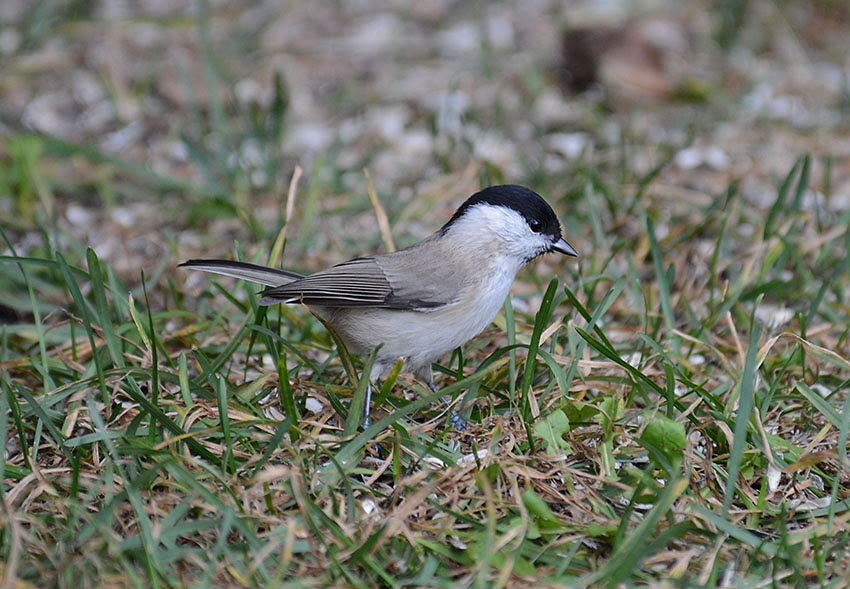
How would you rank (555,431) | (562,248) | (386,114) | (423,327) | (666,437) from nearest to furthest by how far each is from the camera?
(666,437) < (555,431) < (423,327) < (562,248) < (386,114)

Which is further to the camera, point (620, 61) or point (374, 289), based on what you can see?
point (620, 61)

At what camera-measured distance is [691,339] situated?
2.70 metres

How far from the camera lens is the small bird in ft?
8.52

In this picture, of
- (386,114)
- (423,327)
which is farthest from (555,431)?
(386,114)

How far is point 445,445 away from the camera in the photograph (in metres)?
2.47

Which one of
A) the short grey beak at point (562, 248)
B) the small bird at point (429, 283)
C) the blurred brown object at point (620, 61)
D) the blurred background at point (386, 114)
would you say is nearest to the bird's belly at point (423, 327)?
the small bird at point (429, 283)

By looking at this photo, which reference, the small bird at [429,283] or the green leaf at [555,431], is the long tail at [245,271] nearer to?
the small bird at [429,283]

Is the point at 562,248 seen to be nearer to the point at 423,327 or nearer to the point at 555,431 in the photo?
the point at 423,327

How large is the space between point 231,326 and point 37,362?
0.63m

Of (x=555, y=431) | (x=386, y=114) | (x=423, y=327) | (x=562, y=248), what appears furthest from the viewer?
(x=386, y=114)

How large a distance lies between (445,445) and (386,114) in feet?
9.24

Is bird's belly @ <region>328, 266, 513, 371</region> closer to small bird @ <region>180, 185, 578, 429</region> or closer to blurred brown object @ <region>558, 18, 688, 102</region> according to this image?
small bird @ <region>180, 185, 578, 429</region>

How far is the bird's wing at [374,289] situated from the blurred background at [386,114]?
2.77 feet

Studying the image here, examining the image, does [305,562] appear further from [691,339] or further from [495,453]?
[691,339]
